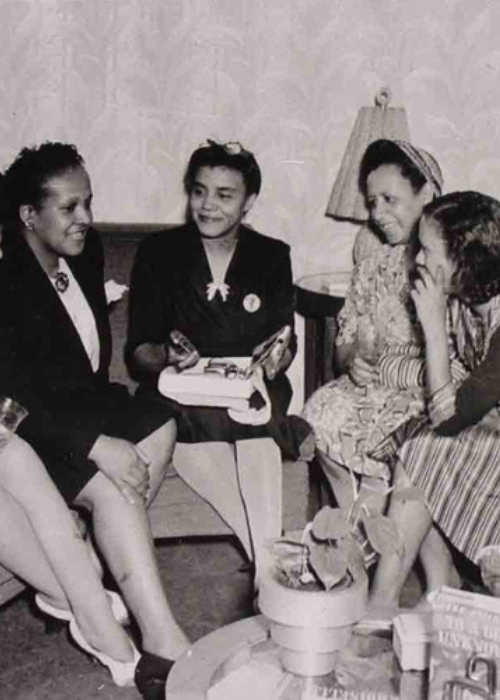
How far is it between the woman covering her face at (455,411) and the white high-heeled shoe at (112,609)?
0.58 meters

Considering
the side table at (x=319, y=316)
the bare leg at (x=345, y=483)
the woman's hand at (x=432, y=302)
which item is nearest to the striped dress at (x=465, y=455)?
the woman's hand at (x=432, y=302)

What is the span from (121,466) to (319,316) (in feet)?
3.64

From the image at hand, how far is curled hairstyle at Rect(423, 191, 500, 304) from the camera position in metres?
2.55

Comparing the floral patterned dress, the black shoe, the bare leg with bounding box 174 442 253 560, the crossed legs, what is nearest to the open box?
the bare leg with bounding box 174 442 253 560

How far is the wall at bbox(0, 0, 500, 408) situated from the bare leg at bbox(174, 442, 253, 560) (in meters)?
1.19

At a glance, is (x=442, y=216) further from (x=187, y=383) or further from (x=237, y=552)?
(x=237, y=552)

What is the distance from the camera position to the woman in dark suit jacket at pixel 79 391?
2.45m

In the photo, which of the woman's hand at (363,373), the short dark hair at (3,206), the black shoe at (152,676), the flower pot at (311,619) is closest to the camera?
the flower pot at (311,619)

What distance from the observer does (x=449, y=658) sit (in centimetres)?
159

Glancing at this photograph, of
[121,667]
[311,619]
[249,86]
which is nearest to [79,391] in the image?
[121,667]

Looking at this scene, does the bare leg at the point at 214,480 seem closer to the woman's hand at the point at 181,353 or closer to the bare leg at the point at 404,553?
the woman's hand at the point at 181,353

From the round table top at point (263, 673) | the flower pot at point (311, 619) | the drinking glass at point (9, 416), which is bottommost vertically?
the round table top at point (263, 673)

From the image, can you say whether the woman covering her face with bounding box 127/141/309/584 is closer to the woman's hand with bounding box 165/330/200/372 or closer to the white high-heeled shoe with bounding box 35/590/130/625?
the woman's hand with bounding box 165/330/200/372

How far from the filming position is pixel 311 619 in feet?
5.63
